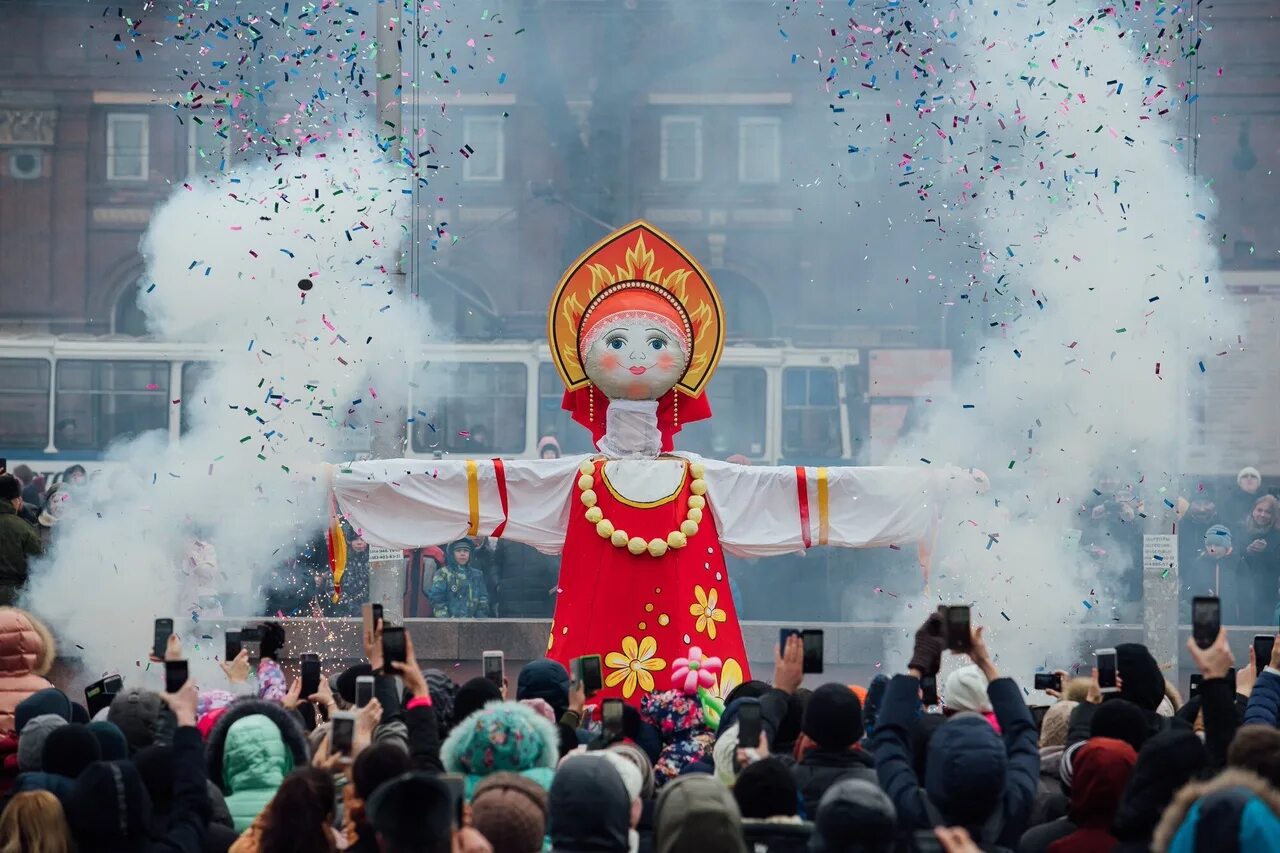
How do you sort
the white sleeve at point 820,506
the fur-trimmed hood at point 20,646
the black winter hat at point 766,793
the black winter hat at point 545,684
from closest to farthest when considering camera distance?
the black winter hat at point 766,793, the black winter hat at point 545,684, the fur-trimmed hood at point 20,646, the white sleeve at point 820,506

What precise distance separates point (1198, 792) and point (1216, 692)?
4.07 feet

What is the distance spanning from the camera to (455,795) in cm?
404

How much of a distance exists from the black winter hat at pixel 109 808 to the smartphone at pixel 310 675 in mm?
1470

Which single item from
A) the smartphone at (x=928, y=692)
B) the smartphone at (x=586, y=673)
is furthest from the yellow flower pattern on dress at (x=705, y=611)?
the smartphone at (x=586, y=673)

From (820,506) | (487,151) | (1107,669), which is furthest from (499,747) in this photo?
(487,151)

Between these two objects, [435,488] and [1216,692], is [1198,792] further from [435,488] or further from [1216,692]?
[435,488]

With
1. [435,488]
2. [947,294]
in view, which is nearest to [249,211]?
[435,488]

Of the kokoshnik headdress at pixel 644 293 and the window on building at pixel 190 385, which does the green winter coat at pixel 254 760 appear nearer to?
the kokoshnik headdress at pixel 644 293

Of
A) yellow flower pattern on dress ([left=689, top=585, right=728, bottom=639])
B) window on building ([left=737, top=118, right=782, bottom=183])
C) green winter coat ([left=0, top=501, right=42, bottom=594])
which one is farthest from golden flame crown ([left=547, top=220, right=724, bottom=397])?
window on building ([left=737, top=118, right=782, bottom=183])

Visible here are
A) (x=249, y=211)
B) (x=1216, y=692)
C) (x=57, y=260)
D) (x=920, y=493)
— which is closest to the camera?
(x=1216, y=692)

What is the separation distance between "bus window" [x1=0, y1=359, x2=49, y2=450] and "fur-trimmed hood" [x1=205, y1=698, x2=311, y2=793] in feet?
45.0

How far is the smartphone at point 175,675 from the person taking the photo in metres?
4.86

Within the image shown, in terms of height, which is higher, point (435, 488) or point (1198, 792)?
point (435, 488)

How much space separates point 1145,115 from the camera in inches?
529
